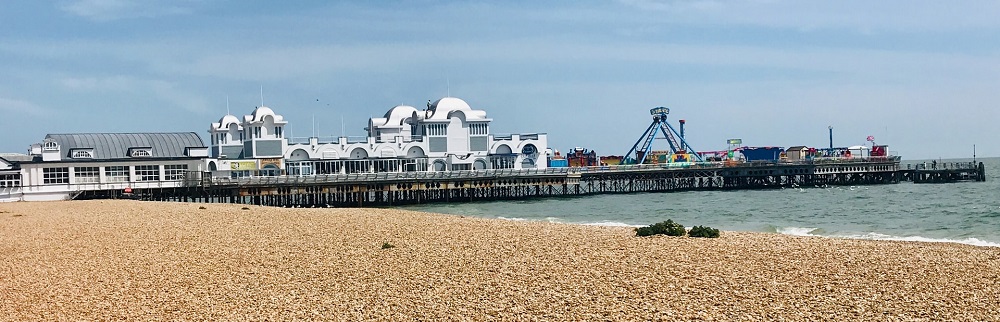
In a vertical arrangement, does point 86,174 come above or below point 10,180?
above

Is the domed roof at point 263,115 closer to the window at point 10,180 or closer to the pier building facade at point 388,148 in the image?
the pier building facade at point 388,148

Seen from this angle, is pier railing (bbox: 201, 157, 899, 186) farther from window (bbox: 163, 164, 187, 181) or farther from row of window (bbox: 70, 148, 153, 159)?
row of window (bbox: 70, 148, 153, 159)

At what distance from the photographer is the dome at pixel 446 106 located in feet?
245

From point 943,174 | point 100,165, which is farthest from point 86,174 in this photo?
point 943,174

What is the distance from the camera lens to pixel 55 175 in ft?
177

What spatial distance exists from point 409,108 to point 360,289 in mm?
69377

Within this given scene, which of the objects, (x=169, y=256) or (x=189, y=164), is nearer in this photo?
(x=169, y=256)

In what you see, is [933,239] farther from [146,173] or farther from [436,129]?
[436,129]

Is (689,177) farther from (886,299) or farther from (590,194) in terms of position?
(886,299)

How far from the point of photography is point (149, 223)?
29.0 m

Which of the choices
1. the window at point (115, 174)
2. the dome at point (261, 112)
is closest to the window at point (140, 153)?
the window at point (115, 174)

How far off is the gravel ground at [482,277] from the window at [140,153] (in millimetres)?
31819

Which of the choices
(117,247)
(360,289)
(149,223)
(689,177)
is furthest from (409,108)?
(360,289)

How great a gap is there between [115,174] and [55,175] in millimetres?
3156
